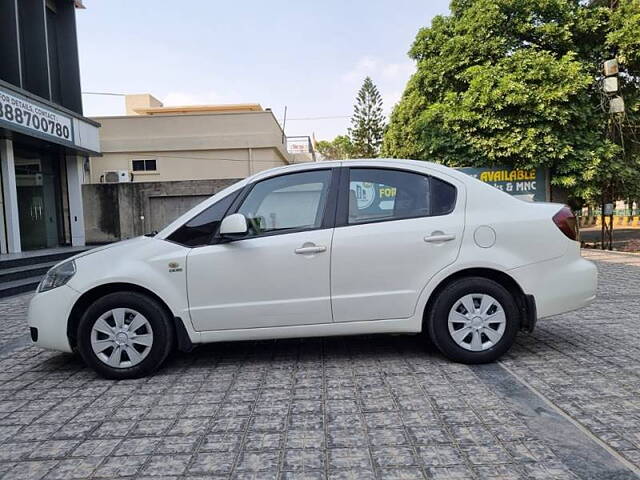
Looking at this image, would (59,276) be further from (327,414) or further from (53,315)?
(327,414)

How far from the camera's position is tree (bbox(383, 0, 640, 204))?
44.3 ft

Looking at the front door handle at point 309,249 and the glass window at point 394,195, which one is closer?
the front door handle at point 309,249

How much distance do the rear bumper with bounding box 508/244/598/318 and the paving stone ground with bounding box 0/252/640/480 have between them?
1.68 feet

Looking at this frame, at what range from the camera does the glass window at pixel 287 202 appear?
12.7ft

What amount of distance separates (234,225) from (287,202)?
1.79 feet

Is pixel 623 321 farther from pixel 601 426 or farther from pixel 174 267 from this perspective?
pixel 174 267

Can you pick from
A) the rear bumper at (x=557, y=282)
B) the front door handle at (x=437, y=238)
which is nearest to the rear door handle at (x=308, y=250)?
the front door handle at (x=437, y=238)

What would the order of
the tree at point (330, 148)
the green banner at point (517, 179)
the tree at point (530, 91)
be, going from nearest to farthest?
1. the tree at point (530, 91)
2. the green banner at point (517, 179)
3. the tree at point (330, 148)

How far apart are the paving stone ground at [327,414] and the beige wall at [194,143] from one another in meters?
20.1

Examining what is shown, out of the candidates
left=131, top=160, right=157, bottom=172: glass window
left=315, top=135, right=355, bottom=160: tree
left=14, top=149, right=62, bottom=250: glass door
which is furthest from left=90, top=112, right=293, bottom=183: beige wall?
left=315, top=135, right=355, bottom=160: tree

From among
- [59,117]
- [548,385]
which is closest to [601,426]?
[548,385]

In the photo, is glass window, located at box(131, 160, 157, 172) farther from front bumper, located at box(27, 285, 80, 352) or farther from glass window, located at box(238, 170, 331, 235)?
glass window, located at box(238, 170, 331, 235)

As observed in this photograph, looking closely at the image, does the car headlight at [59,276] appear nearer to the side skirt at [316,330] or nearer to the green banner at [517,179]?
the side skirt at [316,330]

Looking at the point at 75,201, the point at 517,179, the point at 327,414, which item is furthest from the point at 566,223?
the point at 75,201
